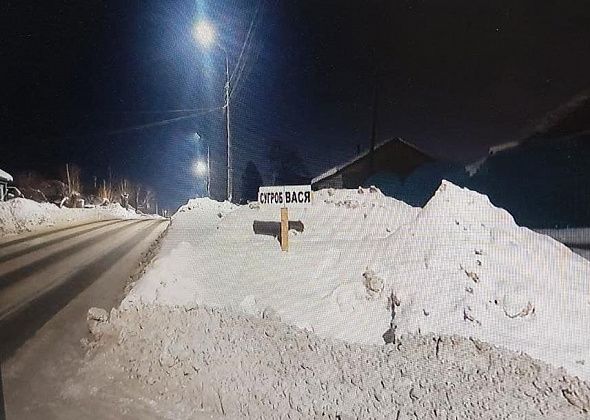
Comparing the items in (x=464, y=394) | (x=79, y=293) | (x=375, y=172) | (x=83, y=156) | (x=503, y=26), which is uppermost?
(x=503, y=26)

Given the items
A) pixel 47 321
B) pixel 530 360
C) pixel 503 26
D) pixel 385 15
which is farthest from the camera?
pixel 47 321

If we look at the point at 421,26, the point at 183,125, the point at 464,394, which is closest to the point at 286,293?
the point at 464,394

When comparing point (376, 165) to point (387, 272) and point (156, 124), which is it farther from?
point (156, 124)

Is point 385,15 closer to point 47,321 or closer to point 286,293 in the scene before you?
point 286,293

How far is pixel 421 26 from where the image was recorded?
5.06 ft

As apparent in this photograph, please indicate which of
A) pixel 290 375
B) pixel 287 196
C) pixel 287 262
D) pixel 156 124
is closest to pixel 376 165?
pixel 287 196

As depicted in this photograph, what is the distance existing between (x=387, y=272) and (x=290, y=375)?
1.91ft

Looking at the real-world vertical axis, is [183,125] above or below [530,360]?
above

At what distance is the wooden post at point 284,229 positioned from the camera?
1733 millimetres

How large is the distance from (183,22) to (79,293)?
4.48 ft

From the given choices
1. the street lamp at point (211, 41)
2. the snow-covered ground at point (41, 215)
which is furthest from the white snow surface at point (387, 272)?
the snow-covered ground at point (41, 215)

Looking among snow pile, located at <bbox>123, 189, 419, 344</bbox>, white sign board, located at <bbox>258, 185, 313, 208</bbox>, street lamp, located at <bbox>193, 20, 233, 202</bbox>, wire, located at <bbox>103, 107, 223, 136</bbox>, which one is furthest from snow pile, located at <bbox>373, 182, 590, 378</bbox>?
wire, located at <bbox>103, 107, 223, 136</bbox>

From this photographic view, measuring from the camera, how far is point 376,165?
5.35 feet

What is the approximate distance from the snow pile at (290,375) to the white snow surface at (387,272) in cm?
7
